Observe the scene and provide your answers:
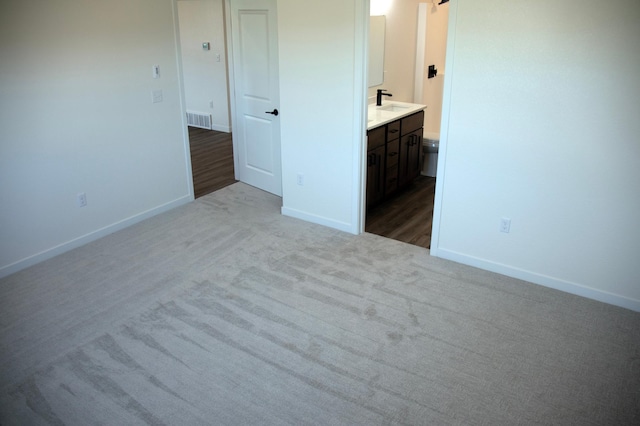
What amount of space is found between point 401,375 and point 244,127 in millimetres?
3529

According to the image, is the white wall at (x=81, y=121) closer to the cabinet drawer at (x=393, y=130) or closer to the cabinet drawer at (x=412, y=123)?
the cabinet drawer at (x=393, y=130)

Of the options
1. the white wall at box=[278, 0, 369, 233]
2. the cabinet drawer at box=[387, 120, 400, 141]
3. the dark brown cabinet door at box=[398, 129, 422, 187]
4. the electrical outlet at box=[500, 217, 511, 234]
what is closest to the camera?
the electrical outlet at box=[500, 217, 511, 234]

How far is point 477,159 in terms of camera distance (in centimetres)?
371

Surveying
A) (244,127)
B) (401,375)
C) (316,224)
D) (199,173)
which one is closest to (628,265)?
(401,375)

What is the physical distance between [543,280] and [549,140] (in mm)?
985

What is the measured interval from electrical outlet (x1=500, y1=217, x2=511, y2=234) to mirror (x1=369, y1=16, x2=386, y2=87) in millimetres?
2482

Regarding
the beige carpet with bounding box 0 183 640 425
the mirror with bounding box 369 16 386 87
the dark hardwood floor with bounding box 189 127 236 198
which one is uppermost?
the mirror with bounding box 369 16 386 87

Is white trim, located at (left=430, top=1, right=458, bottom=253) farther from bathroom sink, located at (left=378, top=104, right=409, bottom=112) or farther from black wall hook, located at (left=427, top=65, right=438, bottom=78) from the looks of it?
black wall hook, located at (left=427, top=65, right=438, bottom=78)

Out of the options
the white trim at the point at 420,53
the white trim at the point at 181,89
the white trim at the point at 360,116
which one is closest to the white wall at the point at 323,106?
the white trim at the point at 360,116

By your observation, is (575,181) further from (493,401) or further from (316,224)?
(316,224)

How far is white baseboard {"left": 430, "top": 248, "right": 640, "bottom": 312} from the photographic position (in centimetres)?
343

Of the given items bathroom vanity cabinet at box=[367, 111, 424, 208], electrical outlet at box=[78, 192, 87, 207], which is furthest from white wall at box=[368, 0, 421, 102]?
electrical outlet at box=[78, 192, 87, 207]

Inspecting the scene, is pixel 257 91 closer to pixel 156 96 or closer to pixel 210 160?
pixel 156 96

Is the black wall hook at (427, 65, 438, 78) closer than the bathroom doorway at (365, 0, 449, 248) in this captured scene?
No
